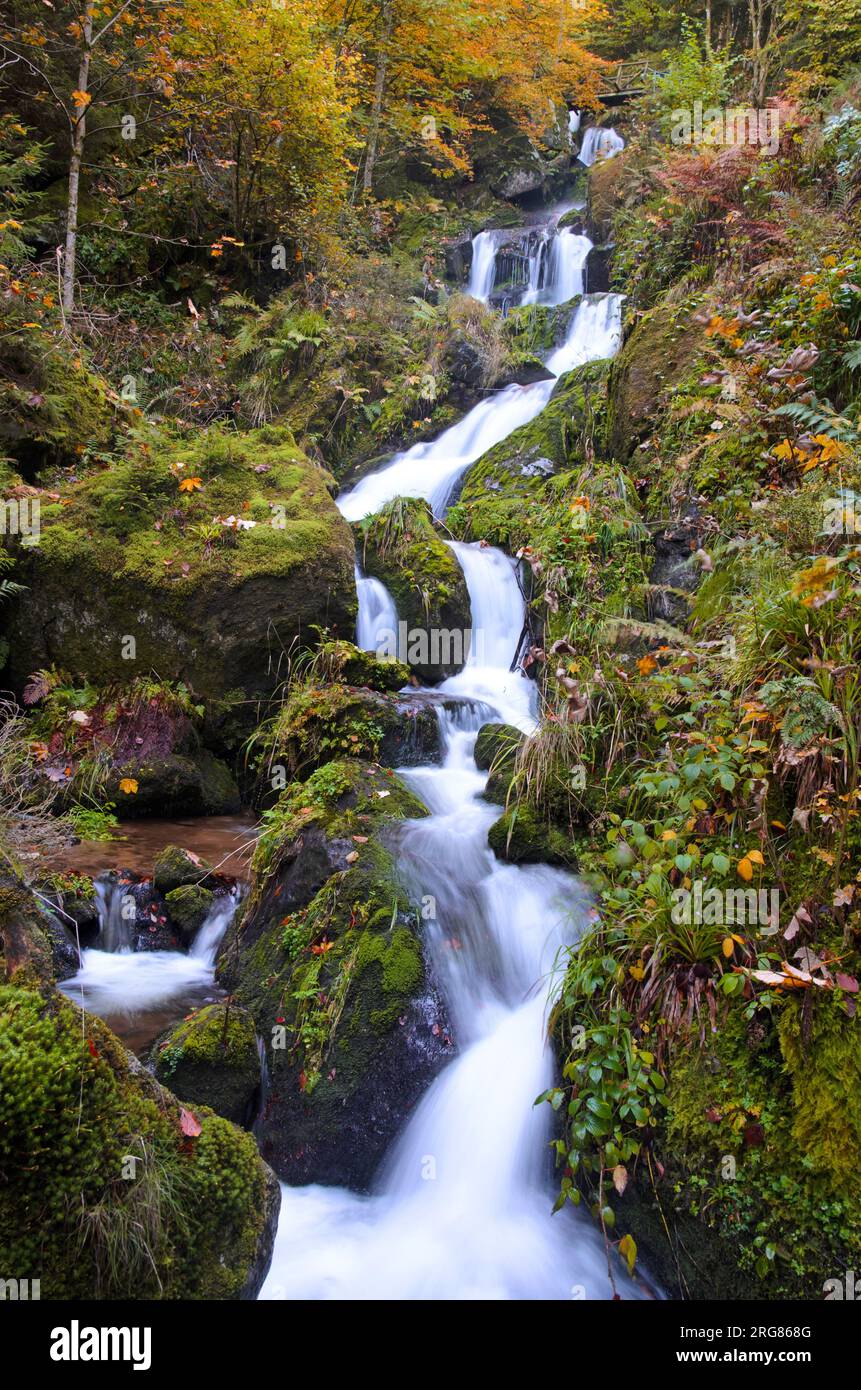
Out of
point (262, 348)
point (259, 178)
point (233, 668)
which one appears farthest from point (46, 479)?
point (259, 178)

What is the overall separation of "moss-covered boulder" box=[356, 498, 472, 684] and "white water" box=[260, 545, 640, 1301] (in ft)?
10.1

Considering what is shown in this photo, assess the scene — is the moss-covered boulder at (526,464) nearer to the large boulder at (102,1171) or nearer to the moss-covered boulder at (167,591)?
the moss-covered boulder at (167,591)

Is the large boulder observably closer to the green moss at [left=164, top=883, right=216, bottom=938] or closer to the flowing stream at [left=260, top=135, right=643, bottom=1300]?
the flowing stream at [left=260, top=135, right=643, bottom=1300]

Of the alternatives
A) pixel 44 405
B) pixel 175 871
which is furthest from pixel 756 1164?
pixel 44 405

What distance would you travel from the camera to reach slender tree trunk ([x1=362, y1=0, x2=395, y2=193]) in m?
15.1

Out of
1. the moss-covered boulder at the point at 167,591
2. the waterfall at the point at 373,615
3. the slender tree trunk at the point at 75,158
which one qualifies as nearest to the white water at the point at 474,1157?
A: the moss-covered boulder at the point at 167,591

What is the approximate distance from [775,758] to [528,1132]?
2.24m

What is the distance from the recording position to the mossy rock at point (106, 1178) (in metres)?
2.20

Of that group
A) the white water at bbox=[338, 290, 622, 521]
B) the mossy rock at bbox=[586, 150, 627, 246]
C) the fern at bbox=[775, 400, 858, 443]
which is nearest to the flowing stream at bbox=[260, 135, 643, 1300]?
the fern at bbox=[775, 400, 858, 443]

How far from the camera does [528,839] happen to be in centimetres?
526

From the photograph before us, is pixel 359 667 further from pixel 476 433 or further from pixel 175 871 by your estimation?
pixel 476 433

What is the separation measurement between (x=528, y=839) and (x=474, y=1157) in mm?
1967

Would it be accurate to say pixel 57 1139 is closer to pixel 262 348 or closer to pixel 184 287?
pixel 262 348

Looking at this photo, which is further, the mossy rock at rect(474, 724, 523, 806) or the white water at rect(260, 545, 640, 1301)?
the mossy rock at rect(474, 724, 523, 806)
